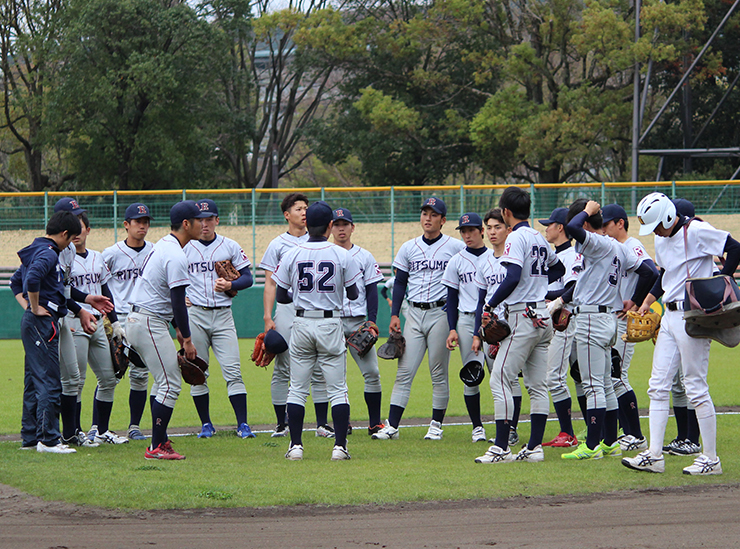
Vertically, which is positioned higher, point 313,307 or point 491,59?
point 491,59

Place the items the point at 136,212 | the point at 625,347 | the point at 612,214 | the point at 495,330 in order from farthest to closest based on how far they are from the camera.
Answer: the point at 136,212
the point at 625,347
the point at 612,214
the point at 495,330

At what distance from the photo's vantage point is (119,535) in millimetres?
4711

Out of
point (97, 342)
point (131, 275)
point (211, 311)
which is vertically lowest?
point (97, 342)

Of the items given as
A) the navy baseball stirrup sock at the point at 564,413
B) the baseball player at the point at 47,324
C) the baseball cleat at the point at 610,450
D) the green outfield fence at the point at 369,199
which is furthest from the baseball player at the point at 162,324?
the green outfield fence at the point at 369,199

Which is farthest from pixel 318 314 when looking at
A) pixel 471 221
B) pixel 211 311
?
pixel 471 221

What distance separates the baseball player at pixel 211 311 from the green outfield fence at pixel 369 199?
1389 centimetres

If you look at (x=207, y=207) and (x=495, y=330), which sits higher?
(x=207, y=207)

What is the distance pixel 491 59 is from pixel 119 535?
28.8 m

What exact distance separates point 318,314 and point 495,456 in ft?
6.00

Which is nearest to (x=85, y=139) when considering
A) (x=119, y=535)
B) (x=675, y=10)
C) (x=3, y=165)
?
(x=3, y=165)

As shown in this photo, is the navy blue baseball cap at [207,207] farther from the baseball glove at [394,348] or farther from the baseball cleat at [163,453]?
the baseball cleat at [163,453]

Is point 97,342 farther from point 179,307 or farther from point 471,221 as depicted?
point 471,221

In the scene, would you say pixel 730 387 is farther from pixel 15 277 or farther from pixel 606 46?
pixel 606 46

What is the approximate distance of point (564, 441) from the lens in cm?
760
